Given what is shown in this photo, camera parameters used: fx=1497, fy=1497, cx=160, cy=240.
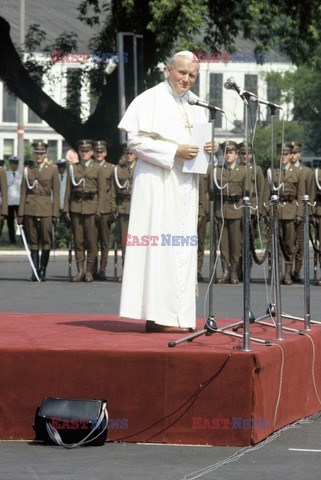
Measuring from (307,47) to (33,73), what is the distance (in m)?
7.16

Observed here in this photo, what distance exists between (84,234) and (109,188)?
0.82 m

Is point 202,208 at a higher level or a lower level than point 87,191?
lower

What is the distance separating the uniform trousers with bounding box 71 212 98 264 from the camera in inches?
906

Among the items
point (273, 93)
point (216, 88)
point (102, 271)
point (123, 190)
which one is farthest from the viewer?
point (216, 88)

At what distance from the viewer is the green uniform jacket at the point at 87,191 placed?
2280cm

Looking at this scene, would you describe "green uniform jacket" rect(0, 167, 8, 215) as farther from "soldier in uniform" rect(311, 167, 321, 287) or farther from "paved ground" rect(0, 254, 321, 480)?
"paved ground" rect(0, 254, 321, 480)

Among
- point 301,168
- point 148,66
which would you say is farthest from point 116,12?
point 301,168

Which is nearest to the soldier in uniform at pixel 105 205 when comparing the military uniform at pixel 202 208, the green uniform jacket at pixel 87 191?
the green uniform jacket at pixel 87 191

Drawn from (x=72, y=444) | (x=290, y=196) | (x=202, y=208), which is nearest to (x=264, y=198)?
(x=290, y=196)

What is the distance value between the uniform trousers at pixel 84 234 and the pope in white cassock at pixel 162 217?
1289 centimetres

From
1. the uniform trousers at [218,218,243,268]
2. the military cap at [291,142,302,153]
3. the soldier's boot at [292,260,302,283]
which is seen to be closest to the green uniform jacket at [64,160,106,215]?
the uniform trousers at [218,218,243,268]

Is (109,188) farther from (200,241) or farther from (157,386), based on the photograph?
(157,386)

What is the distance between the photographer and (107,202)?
23062 mm

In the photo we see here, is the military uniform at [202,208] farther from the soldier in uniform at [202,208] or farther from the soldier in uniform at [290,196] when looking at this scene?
the soldier in uniform at [290,196]
